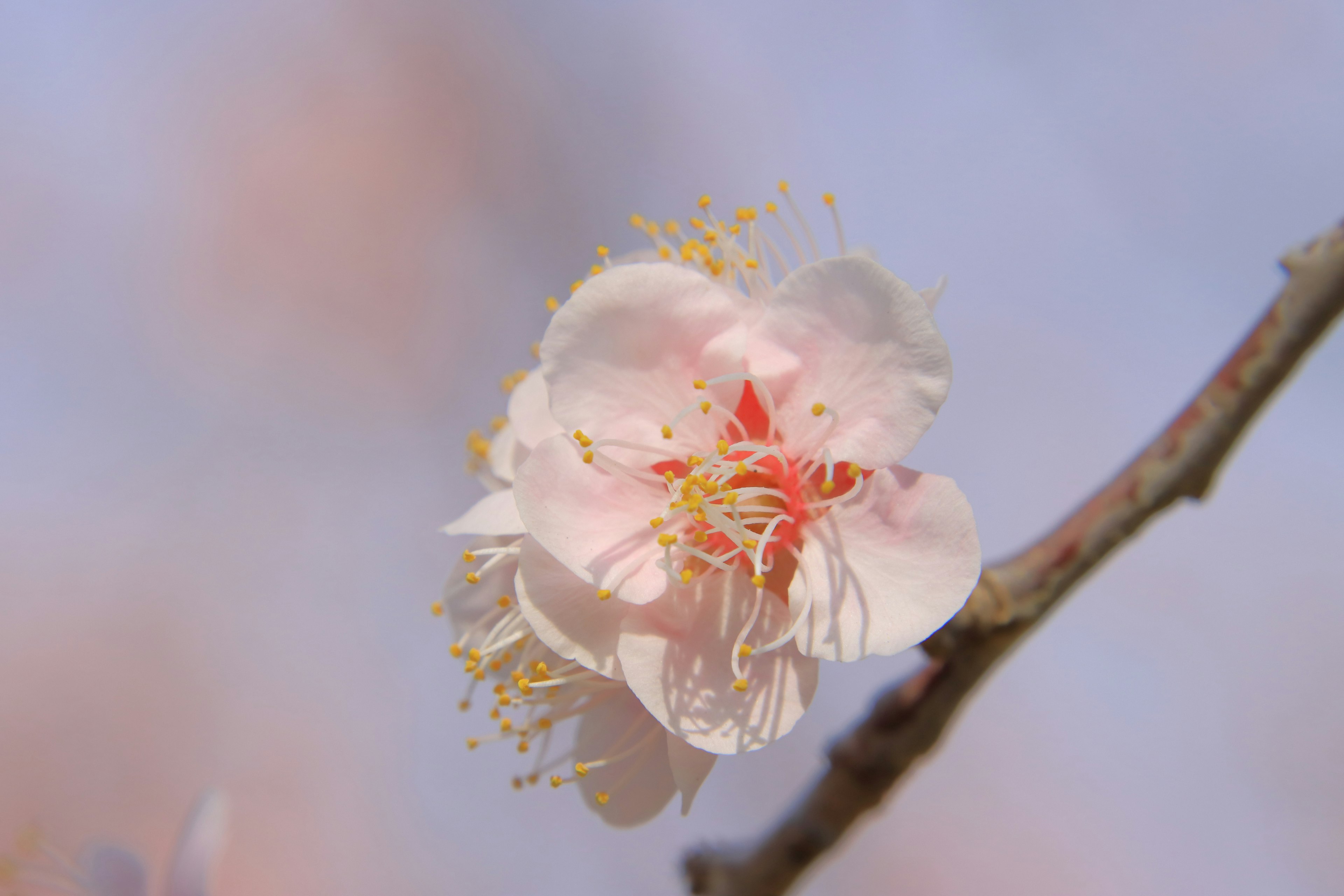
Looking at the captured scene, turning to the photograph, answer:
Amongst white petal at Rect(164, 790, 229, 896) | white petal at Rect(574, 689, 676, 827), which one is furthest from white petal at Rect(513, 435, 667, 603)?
white petal at Rect(164, 790, 229, 896)

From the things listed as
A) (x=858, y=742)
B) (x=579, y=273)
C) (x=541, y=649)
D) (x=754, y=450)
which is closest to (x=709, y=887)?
(x=858, y=742)

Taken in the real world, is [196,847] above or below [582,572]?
below

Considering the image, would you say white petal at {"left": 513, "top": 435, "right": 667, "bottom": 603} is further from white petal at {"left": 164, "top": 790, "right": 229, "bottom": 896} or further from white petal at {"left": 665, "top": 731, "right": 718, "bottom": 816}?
white petal at {"left": 164, "top": 790, "right": 229, "bottom": 896}

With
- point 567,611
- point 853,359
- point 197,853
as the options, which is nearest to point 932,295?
point 853,359

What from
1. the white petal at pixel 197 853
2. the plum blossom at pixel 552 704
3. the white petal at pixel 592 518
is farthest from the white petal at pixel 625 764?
the white petal at pixel 197 853

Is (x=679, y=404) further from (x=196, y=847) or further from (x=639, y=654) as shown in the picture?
(x=196, y=847)

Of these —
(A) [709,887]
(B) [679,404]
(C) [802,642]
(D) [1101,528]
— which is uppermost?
(B) [679,404]
